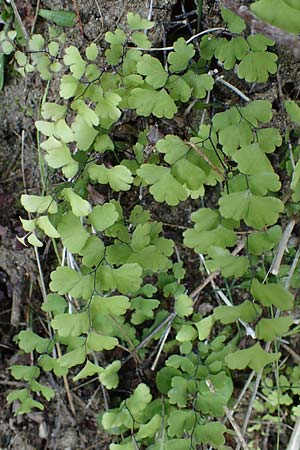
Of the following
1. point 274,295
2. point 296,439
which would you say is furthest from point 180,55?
point 296,439

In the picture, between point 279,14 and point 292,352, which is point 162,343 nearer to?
point 292,352

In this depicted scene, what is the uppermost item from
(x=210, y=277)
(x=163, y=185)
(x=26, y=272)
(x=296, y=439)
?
(x=163, y=185)

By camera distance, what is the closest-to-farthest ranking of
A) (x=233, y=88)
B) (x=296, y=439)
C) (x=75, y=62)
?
(x=75, y=62)
(x=233, y=88)
(x=296, y=439)

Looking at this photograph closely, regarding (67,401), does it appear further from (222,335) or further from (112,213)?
(112,213)

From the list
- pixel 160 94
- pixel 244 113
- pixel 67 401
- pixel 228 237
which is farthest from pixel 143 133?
pixel 67 401

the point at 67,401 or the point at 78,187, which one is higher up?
the point at 78,187

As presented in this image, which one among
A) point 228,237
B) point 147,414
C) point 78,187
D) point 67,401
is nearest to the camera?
point 228,237

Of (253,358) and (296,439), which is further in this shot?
(296,439)

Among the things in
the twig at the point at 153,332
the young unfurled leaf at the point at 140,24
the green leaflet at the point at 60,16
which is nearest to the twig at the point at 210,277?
the twig at the point at 153,332

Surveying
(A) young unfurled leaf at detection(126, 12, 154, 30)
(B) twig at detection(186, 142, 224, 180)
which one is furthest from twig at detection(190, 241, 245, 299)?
(A) young unfurled leaf at detection(126, 12, 154, 30)
